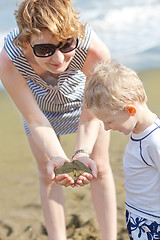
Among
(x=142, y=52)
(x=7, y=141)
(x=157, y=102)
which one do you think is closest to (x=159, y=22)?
(x=142, y=52)

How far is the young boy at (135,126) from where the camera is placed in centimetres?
A: 202

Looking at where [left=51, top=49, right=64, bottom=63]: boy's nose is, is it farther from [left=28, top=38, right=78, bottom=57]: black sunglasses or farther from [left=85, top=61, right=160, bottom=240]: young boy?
[left=85, top=61, right=160, bottom=240]: young boy

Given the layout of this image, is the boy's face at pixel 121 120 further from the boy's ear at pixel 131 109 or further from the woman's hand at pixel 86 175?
the woman's hand at pixel 86 175

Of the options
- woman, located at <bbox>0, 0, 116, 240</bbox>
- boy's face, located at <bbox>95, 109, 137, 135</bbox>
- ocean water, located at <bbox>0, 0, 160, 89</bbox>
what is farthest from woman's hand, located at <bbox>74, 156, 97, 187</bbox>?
ocean water, located at <bbox>0, 0, 160, 89</bbox>

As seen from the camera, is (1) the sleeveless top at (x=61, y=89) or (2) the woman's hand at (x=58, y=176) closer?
(2) the woman's hand at (x=58, y=176)

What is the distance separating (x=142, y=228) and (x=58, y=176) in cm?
56

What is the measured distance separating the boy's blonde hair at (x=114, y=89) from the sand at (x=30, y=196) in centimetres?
166

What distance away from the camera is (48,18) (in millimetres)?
2209

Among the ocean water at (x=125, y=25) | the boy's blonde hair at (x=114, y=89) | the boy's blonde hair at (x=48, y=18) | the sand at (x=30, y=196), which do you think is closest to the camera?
the boy's blonde hair at (x=114, y=89)

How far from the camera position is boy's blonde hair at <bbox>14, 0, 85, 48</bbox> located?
2.22 m

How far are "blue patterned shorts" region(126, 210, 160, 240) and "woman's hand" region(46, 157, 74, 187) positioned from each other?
1.31 feet


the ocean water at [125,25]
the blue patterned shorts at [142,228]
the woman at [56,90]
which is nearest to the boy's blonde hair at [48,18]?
the woman at [56,90]

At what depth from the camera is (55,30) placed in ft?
7.26

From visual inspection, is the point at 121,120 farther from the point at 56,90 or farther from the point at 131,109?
the point at 56,90
